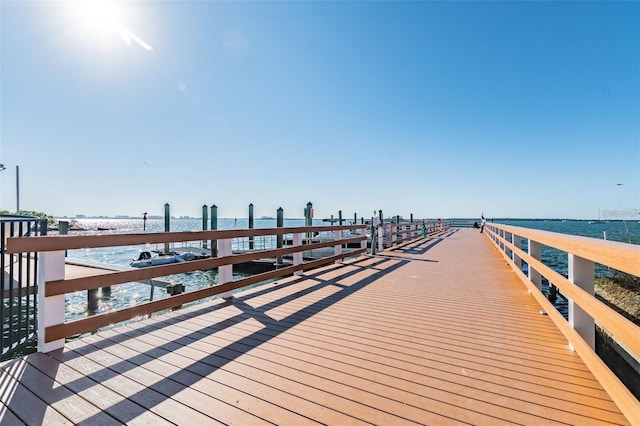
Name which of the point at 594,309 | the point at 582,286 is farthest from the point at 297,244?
the point at 594,309

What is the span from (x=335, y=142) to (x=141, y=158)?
12606mm

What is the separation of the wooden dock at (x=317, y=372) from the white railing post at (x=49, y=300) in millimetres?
136

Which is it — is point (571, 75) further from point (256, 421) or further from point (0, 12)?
point (0, 12)

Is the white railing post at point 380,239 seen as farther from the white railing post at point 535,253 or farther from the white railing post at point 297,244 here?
the white railing post at point 535,253

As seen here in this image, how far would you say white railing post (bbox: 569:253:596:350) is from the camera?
189 cm

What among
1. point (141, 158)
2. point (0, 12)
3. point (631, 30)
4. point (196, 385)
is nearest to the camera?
point (196, 385)

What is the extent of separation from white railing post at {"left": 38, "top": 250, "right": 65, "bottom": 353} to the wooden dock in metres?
0.14

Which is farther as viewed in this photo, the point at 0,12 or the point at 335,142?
the point at 335,142

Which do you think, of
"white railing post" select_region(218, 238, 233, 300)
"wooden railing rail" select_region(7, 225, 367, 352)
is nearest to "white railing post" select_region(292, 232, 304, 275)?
"white railing post" select_region(218, 238, 233, 300)

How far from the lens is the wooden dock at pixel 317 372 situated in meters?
1.50

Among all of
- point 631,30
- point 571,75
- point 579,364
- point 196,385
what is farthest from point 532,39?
point 196,385

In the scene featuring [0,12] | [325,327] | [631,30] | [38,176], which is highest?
[631,30]

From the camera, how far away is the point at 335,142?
55.3ft

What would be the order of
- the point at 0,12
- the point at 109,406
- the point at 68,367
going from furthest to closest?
the point at 0,12 → the point at 68,367 → the point at 109,406
